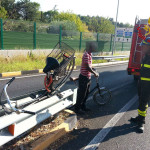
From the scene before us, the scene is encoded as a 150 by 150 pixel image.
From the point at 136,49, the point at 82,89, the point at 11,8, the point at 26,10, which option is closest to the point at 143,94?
the point at 82,89

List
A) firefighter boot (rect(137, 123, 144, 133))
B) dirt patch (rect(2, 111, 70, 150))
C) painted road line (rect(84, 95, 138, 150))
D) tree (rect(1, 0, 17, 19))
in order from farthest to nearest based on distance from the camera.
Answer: tree (rect(1, 0, 17, 19))
firefighter boot (rect(137, 123, 144, 133))
painted road line (rect(84, 95, 138, 150))
dirt patch (rect(2, 111, 70, 150))

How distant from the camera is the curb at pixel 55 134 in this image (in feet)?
8.93

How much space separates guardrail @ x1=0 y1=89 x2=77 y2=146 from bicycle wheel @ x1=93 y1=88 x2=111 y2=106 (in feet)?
5.71

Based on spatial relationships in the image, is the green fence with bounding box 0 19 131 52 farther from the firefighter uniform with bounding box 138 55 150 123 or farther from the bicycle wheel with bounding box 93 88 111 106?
the firefighter uniform with bounding box 138 55 150 123

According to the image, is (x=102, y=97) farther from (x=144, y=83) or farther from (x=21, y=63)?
(x=21, y=63)

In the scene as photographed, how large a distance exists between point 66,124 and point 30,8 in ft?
135

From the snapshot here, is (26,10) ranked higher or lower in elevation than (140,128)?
higher

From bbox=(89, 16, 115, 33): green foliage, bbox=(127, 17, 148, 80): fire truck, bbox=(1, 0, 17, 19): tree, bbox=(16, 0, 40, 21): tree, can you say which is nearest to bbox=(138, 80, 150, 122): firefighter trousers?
bbox=(127, 17, 148, 80): fire truck

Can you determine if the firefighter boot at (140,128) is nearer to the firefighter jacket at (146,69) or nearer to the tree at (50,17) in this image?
the firefighter jacket at (146,69)

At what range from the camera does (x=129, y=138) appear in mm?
3506

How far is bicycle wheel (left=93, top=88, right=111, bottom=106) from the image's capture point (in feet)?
16.5

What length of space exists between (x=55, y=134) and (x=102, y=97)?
2.46 meters

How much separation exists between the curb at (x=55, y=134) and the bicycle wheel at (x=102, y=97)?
143 cm

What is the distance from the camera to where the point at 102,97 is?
513 cm
